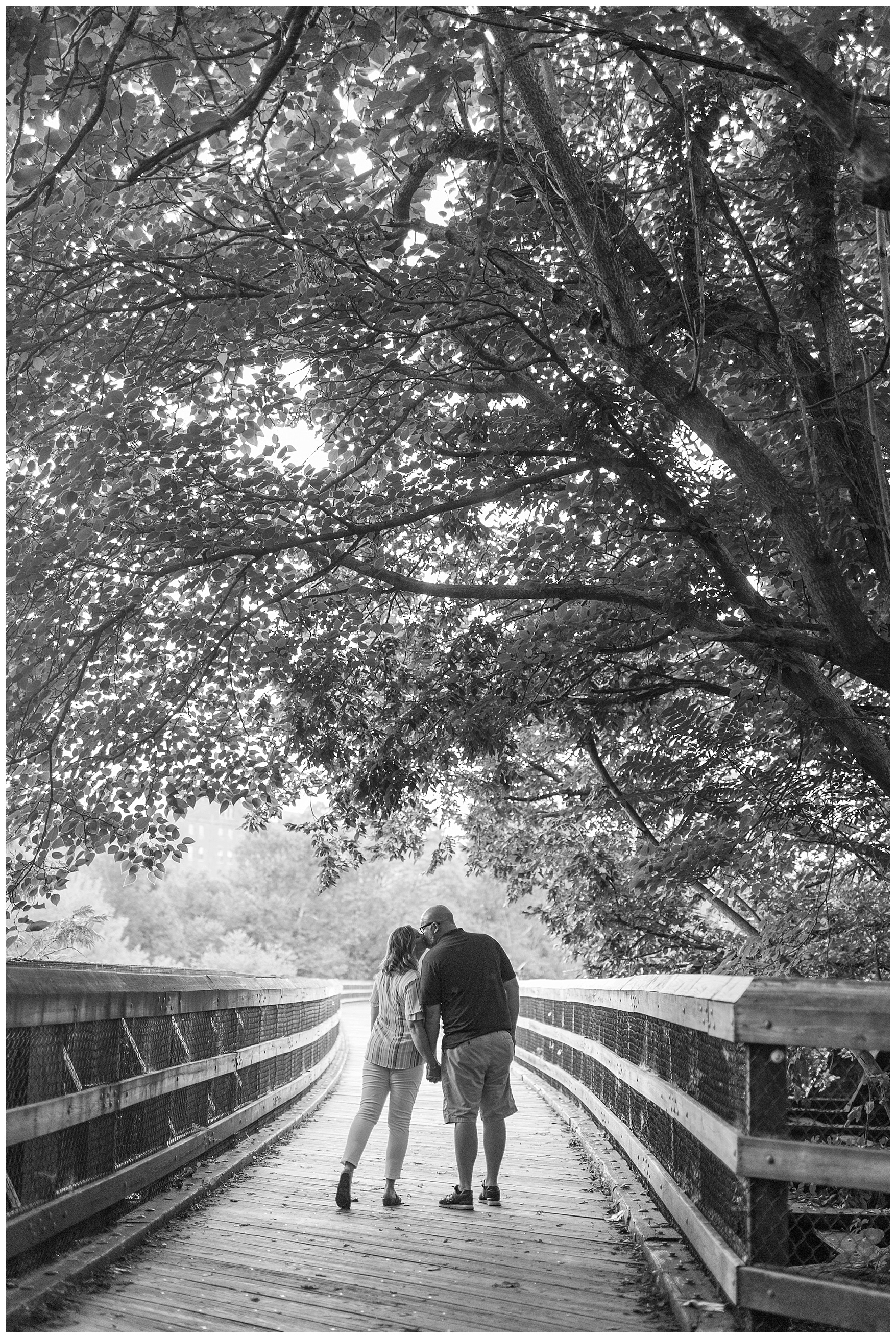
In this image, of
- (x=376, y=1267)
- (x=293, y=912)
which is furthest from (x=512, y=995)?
(x=293, y=912)

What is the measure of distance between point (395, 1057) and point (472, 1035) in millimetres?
504

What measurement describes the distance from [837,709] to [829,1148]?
4.23 meters

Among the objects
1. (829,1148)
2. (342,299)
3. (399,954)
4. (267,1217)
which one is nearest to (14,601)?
(342,299)

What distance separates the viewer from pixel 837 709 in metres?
7.14

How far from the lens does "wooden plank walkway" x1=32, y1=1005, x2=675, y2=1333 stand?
4031 millimetres

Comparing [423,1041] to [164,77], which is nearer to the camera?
[164,77]

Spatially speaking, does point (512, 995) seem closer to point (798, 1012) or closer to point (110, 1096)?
point (110, 1096)

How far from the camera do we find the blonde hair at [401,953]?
6.82 meters

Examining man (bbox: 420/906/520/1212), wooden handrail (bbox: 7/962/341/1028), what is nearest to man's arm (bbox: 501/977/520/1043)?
man (bbox: 420/906/520/1212)

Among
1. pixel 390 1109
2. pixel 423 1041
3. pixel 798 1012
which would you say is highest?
pixel 798 1012

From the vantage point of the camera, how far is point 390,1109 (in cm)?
656

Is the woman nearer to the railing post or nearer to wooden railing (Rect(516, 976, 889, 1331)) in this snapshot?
wooden railing (Rect(516, 976, 889, 1331))

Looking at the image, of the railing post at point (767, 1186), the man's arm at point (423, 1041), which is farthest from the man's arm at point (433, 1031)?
the railing post at point (767, 1186)

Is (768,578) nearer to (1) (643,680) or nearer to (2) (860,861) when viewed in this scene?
(1) (643,680)
